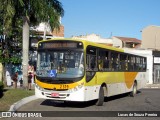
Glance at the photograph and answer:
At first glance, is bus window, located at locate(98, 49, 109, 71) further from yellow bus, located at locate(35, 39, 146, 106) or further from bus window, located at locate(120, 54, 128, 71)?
bus window, located at locate(120, 54, 128, 71)

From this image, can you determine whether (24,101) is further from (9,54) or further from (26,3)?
(9,54)

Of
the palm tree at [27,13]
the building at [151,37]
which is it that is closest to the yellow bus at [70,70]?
the palm tree at [27,13]

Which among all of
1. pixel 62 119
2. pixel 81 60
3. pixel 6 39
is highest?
pixel 6 39

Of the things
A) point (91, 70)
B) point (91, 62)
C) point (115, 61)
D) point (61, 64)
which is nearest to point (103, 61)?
point (91, 62)

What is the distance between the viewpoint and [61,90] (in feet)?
49.9

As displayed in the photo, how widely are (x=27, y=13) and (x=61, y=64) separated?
9962 millimetres

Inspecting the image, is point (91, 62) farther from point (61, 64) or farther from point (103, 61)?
point (103, 61)

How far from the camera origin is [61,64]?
50.4ft

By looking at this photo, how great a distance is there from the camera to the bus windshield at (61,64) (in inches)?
598

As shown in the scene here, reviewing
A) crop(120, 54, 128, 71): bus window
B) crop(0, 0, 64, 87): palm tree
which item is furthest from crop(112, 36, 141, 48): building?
crop(120, 54, 128, 71): bus window

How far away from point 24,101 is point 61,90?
314cm

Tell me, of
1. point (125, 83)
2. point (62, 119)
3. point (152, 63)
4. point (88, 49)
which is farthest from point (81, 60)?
point (152, 63)

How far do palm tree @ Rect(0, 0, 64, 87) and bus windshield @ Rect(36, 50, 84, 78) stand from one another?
26.8ft

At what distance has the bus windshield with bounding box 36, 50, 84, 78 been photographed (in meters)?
15.2
